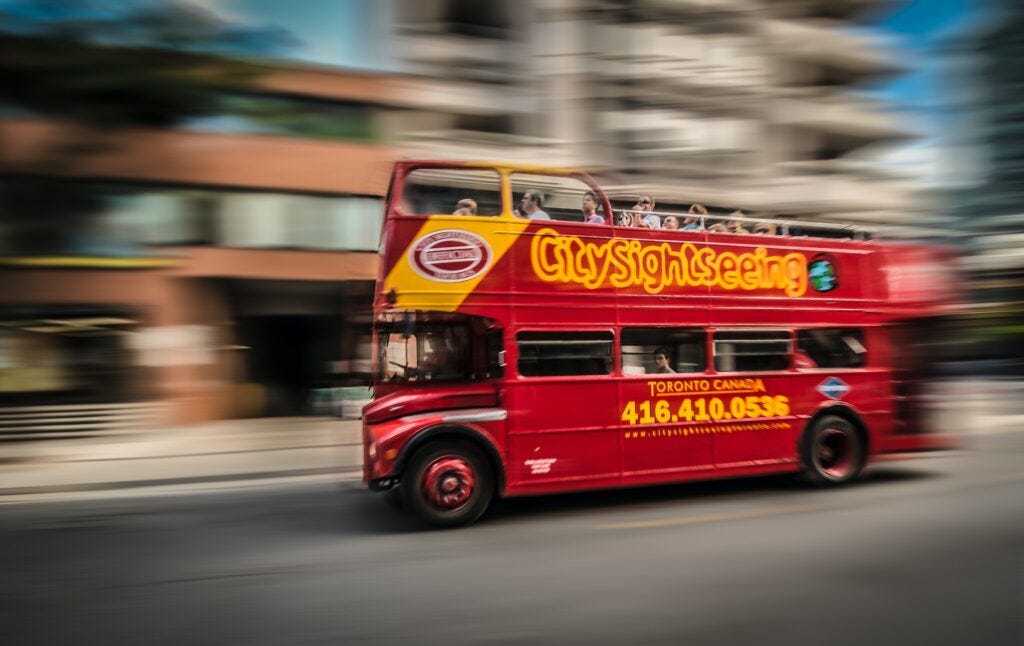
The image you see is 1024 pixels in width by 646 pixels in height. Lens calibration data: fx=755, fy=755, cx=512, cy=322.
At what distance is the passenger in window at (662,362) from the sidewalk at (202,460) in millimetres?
4314

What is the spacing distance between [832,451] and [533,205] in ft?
15.1

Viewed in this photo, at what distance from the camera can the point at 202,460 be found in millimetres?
11656

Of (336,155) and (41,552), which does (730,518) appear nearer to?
(336,155)

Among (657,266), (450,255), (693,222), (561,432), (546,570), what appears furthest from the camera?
(693,222)

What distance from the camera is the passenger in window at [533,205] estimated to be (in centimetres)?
746

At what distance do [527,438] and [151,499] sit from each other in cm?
484

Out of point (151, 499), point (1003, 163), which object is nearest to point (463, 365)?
point (151, 499)

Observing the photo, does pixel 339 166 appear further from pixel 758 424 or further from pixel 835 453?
pixel 835 453

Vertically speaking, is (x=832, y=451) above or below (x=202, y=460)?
above

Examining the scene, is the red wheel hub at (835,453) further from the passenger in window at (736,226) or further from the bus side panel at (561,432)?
the bus side panel at (561,432)

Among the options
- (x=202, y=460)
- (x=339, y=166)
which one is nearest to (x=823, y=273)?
(x=339, y=166)

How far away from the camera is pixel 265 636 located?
13.8ft

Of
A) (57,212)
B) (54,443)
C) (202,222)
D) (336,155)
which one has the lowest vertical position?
(54,443)

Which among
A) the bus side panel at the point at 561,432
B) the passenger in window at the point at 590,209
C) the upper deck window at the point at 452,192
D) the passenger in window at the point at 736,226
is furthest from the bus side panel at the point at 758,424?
the upper deck window at the point at 452,192
